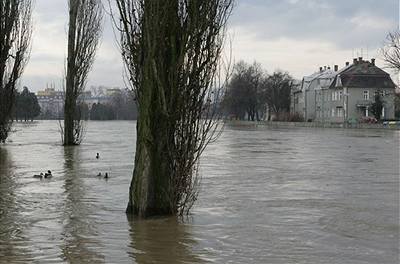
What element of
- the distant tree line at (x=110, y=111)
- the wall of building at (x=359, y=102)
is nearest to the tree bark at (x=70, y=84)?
the wall of building at (x=359, y=102)

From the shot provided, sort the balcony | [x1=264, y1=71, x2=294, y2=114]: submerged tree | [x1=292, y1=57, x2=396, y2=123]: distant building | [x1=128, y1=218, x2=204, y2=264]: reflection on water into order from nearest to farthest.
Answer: [x1=128, y1=218, x2=204, y2=264]: reflection on water < [x1=292, y1=57, x2=396, y2=123]: distant building < the balcony < [x1=264, y1=71, x2=294, y2=114]: submerged tree

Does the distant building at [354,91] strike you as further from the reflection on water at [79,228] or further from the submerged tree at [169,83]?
the submerged tree at [169,83]

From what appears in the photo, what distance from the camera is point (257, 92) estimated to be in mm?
128625

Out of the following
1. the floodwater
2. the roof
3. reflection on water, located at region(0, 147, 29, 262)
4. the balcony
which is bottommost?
the floodwater

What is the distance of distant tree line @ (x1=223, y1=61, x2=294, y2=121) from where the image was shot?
12212 cm

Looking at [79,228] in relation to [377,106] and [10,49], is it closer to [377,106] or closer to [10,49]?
[10,49]

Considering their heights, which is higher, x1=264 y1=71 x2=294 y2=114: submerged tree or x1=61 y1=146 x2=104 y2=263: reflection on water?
x1=264 y1=71 x2=294 y2=114: submerged tree

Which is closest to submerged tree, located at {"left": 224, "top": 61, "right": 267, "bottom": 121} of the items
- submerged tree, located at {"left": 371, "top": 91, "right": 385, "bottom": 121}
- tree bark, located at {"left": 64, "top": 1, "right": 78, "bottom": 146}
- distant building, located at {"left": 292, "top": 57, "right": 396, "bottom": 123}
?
distant building, located at {"left": 292, "top": 57, "right": 396, "bottom": 123}

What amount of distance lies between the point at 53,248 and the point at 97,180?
23.9 ft

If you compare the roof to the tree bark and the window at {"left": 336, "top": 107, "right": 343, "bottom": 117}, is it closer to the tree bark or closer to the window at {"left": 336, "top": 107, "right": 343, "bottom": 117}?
the window at {"left": 336, "top": 107, "right": 343, "bottom": 117}

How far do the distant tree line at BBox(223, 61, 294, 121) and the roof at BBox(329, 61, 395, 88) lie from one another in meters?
17.6

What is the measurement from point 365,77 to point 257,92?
32470 millimetres

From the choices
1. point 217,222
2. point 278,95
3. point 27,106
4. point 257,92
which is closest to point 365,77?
point 278,95

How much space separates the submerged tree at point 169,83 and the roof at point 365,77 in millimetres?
95628
